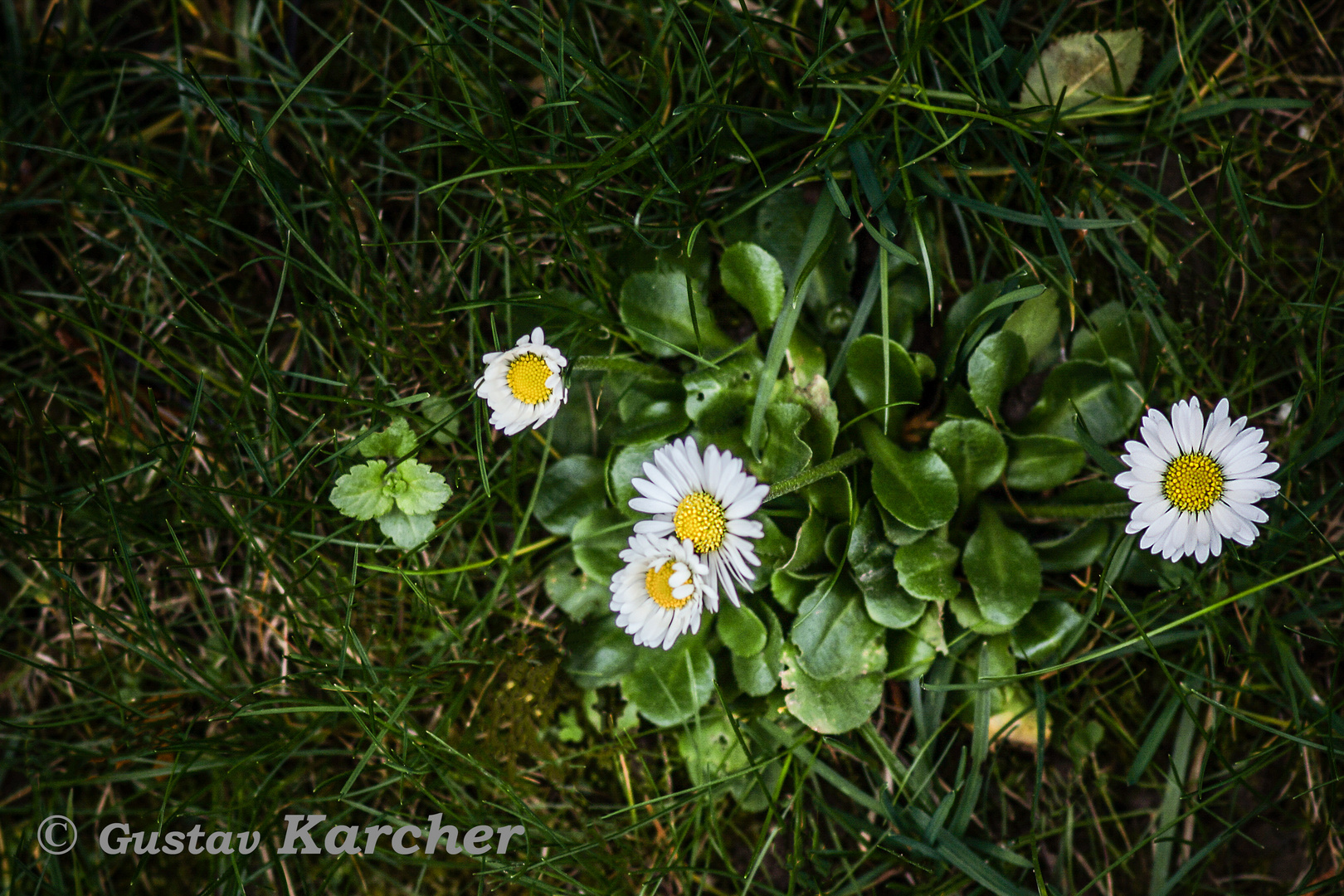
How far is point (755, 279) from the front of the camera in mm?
2102

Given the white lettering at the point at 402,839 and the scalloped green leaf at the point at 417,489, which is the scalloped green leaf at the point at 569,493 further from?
the white lettering at the point at 402,839

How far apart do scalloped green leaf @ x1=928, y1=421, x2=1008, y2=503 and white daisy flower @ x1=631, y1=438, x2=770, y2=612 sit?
0.57 meters

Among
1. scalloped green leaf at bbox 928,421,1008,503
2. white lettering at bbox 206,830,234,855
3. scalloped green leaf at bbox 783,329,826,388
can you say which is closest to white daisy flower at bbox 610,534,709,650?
scalloped green leaf at bbox 783,329,826,388

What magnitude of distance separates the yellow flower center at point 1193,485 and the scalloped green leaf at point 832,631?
715 mm

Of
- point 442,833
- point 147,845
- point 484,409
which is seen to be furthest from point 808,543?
A: point 147,845

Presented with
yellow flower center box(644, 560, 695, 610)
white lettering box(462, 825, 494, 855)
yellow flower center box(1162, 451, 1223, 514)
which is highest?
yellow flower center box(1162, 451, 1223, 514)

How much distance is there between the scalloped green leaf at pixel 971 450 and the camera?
1986 millimetres

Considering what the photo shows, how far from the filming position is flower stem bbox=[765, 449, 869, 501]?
1.79 m

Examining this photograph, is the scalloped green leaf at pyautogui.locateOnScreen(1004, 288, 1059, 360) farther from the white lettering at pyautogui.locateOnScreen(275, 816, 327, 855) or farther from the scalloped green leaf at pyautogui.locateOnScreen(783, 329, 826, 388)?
the white lettering at pyautogui.locateOnScreen(275, 816, 327, 855)

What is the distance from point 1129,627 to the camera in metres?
2.11

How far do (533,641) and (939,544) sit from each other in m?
1.11

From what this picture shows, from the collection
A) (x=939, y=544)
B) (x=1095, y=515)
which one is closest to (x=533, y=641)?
(x=939, y=544)

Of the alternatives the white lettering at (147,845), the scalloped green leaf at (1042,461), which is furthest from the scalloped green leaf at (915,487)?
the white lettering at (147,845)

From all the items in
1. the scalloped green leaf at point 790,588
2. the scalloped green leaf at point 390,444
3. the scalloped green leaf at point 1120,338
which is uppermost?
the scalloped green leaf at point 1120,338
